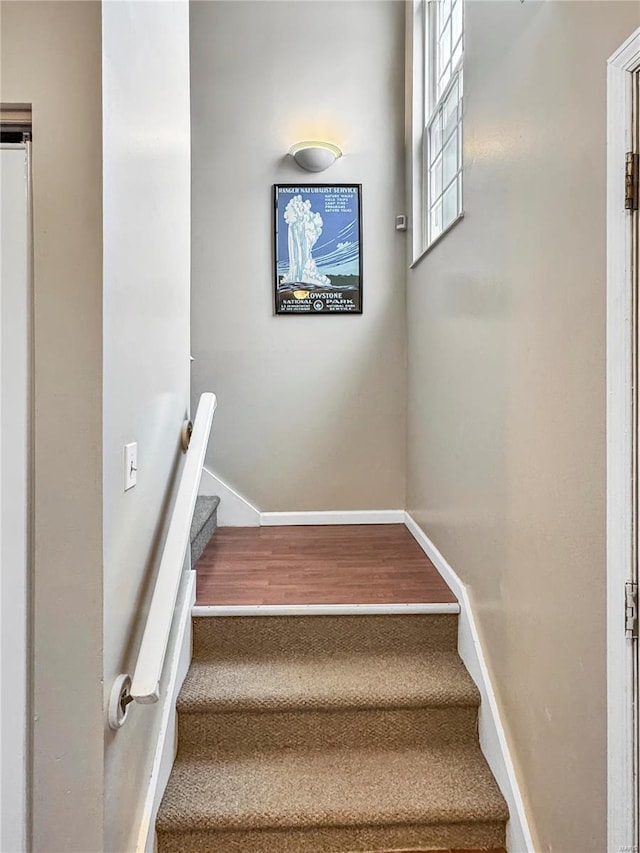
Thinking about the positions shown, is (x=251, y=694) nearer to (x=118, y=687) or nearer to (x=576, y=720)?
(x=118, y=687)

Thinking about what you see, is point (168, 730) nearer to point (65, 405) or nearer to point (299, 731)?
point (299, 731)

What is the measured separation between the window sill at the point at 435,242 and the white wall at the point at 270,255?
1.07 ft

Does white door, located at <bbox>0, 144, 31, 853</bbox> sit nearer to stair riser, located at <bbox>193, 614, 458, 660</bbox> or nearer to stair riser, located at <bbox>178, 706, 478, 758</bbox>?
stair riser, located at <bbox>178, 706, 478, 758</bbox>

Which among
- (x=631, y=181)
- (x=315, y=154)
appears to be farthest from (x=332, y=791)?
(x=315, y=154)

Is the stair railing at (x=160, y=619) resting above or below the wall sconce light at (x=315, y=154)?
below

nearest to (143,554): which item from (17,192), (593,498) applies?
(17,192)

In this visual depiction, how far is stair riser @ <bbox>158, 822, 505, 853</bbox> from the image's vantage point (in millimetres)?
1423

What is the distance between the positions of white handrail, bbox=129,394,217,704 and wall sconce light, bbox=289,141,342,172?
6.71 ft

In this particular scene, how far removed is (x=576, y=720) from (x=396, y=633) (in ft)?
2.71

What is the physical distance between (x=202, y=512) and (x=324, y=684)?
1257 mm

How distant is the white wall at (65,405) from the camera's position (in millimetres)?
1095

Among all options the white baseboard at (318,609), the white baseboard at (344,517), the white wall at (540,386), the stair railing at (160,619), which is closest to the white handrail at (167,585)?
the stair railing at (160,619)

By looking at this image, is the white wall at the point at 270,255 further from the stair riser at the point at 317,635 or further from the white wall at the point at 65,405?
the white wall at the point at 65,405

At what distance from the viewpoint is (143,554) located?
4.59 ft
